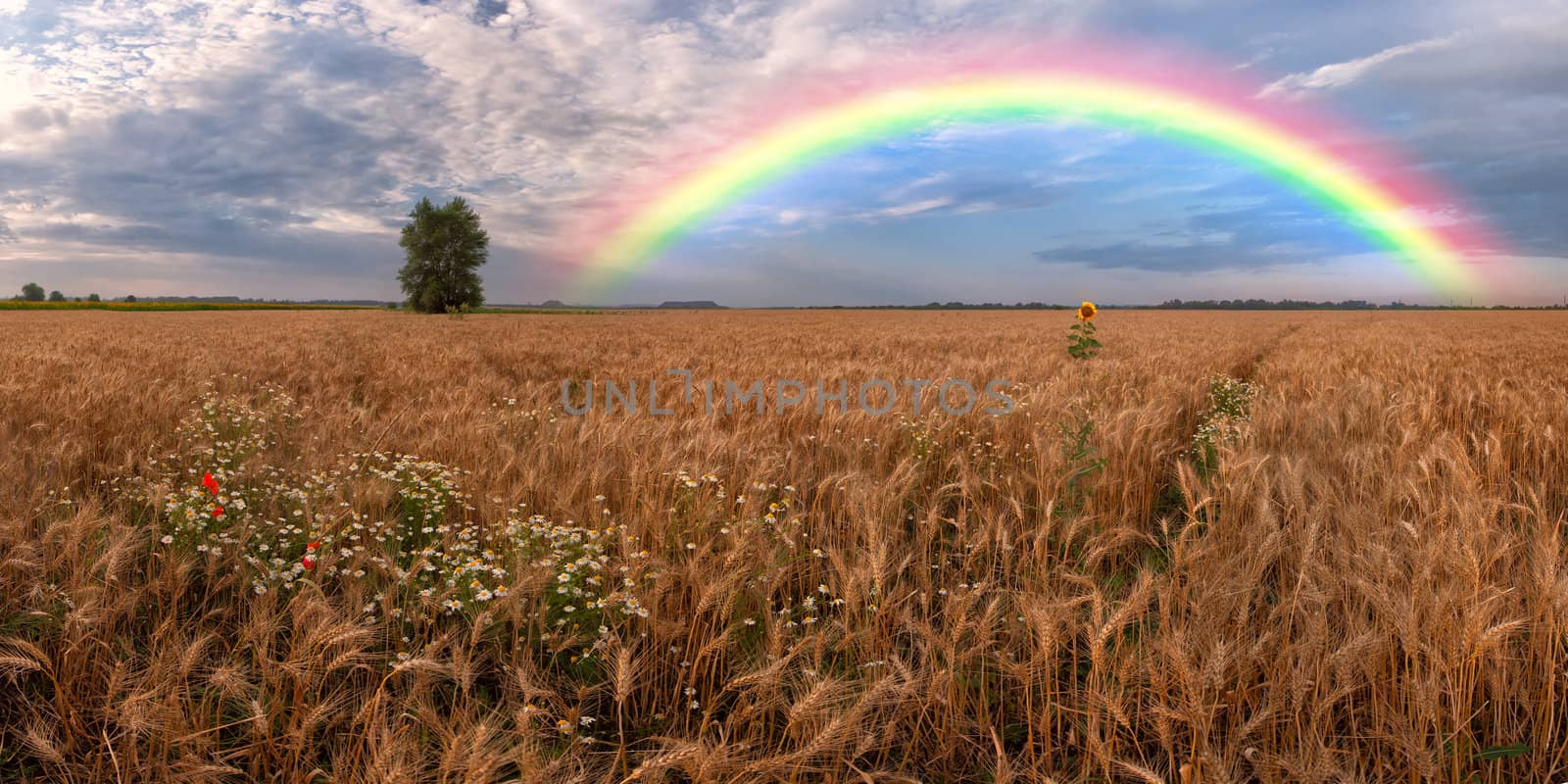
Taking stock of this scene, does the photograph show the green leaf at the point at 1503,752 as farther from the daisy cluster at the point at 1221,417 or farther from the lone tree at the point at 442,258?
the lone tree at the point at 442,258

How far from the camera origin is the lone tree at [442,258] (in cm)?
6191

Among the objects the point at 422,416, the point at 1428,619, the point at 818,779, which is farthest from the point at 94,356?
A: the point at 1428,619

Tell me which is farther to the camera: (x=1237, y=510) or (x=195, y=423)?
(x=195, y=423)

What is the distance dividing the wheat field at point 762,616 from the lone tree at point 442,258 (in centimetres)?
6348

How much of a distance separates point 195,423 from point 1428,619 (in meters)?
6.14

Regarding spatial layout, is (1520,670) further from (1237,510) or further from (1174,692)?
(1237,510)

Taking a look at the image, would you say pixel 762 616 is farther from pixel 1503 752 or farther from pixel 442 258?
pixel 442 258

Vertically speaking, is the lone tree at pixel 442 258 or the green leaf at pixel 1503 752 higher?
the lone tree at pixel 442 258

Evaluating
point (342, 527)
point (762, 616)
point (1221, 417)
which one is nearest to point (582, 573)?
point (762, 616)

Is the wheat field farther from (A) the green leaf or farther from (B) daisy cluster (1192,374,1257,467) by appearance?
(B) daisy cluster (1192,374,1257,467)

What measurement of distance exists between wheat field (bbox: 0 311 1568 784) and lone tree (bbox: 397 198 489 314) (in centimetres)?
6348

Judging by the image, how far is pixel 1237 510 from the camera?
307cm

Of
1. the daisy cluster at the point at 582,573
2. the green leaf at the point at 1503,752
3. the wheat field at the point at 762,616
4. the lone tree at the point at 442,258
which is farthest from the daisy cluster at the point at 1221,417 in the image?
the lone tree at the point at 442,258

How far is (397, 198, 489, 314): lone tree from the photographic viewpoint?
61906mm
